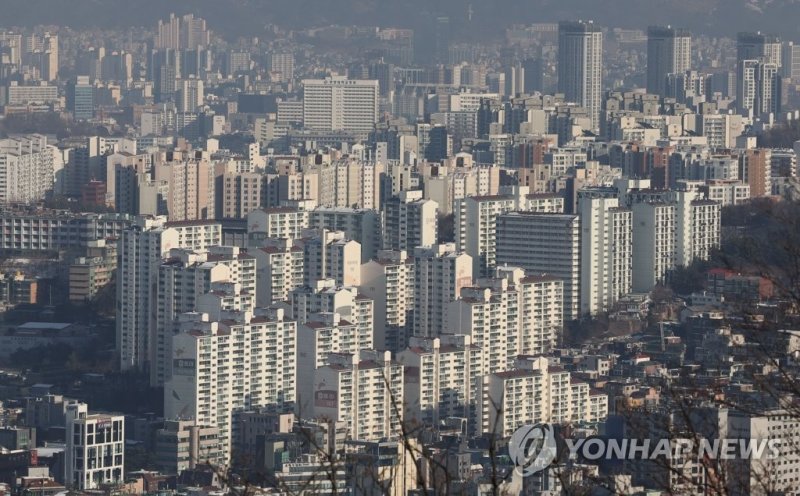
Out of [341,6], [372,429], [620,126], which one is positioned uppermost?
[341,6]

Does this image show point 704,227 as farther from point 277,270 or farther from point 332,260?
point 277,270

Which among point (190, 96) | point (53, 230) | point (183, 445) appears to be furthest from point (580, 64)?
point (183, 445)

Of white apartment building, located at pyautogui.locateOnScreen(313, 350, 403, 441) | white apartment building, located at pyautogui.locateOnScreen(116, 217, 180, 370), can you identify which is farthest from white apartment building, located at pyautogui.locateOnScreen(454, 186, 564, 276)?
white apartment building, located at pyautogui.locateOnScreen(313, 350, 403, 441)

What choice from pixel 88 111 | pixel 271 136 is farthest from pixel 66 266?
pixel 88 111

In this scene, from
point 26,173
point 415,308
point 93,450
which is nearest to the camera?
point 93,450

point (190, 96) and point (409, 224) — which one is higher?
point (190, 96)

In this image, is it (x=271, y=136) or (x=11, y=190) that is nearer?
(x=11, y=190)

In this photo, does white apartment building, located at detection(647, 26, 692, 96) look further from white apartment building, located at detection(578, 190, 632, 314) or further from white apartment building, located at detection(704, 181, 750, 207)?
white apartment building, located at detection(578, 190, 632, 314)

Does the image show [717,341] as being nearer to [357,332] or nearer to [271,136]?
[357,332]
